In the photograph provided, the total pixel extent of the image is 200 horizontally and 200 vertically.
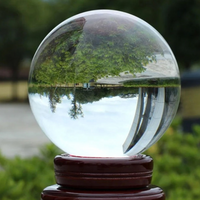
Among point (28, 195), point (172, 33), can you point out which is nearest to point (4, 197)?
point (28, 195)

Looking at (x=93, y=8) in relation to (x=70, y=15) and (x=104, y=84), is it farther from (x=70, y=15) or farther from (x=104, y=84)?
(x=104, y=84)

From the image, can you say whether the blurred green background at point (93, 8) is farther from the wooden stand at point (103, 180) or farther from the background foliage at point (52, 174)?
the wooden stand at point (103, 180)

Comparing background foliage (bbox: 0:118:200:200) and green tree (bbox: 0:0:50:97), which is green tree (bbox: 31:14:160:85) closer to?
background foliage (bbox: 0:118:200:200)

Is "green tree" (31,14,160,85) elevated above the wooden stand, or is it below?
above

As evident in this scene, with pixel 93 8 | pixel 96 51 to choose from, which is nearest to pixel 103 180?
pixel 96 51

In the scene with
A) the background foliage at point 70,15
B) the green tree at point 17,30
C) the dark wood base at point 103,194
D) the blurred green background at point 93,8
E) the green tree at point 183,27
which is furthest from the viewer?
the green tree at point 17,30

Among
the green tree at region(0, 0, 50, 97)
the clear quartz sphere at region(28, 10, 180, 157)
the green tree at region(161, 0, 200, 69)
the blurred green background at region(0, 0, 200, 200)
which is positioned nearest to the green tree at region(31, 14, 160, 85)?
the clear quartz sphere at region(28, 10, 180, 157)

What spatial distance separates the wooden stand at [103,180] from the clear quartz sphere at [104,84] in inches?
2.4

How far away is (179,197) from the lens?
4.14 metres

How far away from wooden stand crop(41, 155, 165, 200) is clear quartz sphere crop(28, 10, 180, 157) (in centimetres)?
6

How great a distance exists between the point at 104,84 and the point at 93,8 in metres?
25.6

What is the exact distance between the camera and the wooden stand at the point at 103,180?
5.72ft

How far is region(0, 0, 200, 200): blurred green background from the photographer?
4.33m

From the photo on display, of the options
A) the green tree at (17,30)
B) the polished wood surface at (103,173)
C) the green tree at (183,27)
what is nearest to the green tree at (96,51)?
the polished wood surface at (103,173)
